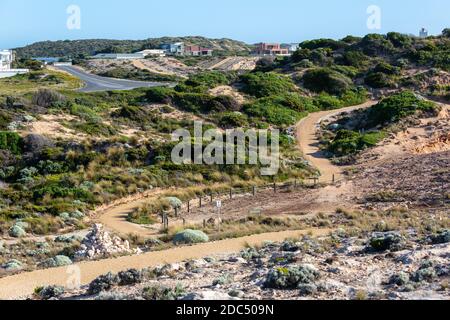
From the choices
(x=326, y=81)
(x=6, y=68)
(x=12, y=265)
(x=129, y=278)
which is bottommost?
(x=12, y=265)

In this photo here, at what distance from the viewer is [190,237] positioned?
17.8 metres

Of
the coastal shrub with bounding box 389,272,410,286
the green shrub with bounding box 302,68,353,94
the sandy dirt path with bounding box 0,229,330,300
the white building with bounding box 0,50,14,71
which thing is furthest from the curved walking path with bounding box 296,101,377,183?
the white building with bounding box 0,50,14,71

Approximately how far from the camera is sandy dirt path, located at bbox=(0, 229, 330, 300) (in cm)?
1349

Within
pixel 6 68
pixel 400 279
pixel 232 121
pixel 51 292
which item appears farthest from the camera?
pixel 6 68

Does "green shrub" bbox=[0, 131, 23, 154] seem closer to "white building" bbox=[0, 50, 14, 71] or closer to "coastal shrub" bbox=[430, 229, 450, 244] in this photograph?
"coastal shrub" bbox=[430, 229, 450, 244]

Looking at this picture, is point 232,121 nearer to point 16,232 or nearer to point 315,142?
point 315,142

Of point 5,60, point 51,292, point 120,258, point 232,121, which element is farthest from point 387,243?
point 5,60

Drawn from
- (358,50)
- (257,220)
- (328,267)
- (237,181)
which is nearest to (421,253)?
(328,267)

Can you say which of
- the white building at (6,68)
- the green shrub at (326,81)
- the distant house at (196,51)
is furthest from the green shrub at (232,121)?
the distant house at (196,51)

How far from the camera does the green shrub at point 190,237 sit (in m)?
17.6

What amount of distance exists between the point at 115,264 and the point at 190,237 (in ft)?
10.8

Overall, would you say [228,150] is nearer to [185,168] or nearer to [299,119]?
[185,168]

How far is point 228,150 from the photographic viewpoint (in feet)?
102

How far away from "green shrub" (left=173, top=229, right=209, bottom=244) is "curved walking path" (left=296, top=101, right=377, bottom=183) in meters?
11.0
